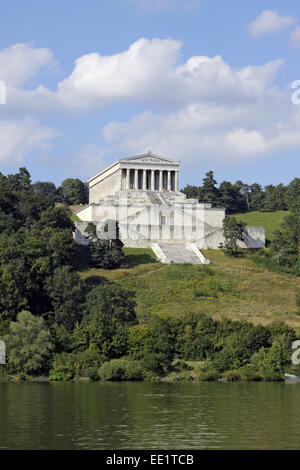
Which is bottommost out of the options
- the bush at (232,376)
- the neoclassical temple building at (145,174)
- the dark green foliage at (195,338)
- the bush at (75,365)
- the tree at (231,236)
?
the bush at (232,376)

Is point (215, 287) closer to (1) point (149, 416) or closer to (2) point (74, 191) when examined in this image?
(1) point (149, 416)

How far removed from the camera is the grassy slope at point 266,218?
124675 millimetres

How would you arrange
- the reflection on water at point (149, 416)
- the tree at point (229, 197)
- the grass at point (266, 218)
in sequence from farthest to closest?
the tree at point (229, 197)
the grass at point (266, 218)
the reflection on water at point (149, 416)

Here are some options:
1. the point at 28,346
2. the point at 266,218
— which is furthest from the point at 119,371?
the point at 266,218

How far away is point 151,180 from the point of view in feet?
447

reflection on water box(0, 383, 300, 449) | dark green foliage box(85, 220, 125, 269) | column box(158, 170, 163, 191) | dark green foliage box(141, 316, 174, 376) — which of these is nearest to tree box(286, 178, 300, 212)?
column box(158, 170, 163, 191)

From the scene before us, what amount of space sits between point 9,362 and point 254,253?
161 feet

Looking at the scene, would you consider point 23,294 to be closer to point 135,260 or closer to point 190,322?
point 190,322

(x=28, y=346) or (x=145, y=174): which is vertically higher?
(x=145, y=174)

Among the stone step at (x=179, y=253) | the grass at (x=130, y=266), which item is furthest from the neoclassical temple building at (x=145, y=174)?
the grass at (x=130, y=266)

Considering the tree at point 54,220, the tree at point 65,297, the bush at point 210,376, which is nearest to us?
the bush at point 210,376

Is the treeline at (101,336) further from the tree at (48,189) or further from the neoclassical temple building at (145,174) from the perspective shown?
the tree at (48,189)

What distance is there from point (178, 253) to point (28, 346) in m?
41.1

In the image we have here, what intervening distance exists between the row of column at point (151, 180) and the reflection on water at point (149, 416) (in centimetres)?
8195
